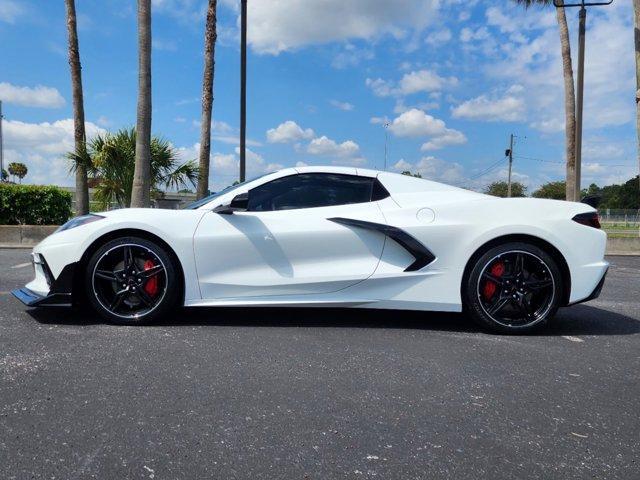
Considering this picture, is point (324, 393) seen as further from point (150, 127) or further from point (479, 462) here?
point (150, 127)

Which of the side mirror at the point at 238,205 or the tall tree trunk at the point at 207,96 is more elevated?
the tall tree trunk at the point at 207,96

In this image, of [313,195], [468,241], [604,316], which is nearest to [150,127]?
[313,195]

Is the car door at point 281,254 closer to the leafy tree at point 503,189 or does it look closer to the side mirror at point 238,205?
the side mirror at point 238,205

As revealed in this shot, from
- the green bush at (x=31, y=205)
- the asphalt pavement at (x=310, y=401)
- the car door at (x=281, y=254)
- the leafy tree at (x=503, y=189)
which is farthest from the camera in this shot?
the leafy tree at (x=503, y=189)

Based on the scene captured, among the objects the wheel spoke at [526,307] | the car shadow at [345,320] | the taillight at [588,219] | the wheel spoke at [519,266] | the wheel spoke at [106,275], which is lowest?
the car shadow at [345,320]

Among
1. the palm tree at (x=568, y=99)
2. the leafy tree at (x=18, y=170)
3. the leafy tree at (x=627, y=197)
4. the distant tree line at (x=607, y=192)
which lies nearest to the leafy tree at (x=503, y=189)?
the distant tree line at (x=607, y=192)

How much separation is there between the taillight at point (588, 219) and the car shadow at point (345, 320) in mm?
870

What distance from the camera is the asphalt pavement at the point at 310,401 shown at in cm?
181

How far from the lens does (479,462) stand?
6.06 ft

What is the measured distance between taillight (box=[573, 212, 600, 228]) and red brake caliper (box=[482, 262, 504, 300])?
2.28 ft

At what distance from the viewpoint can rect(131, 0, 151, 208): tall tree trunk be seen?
980 cm

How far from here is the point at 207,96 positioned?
12570mm

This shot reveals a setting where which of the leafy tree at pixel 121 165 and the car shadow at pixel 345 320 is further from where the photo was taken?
the leafy tree at pixel 121 165

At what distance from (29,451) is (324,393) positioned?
129 cm
